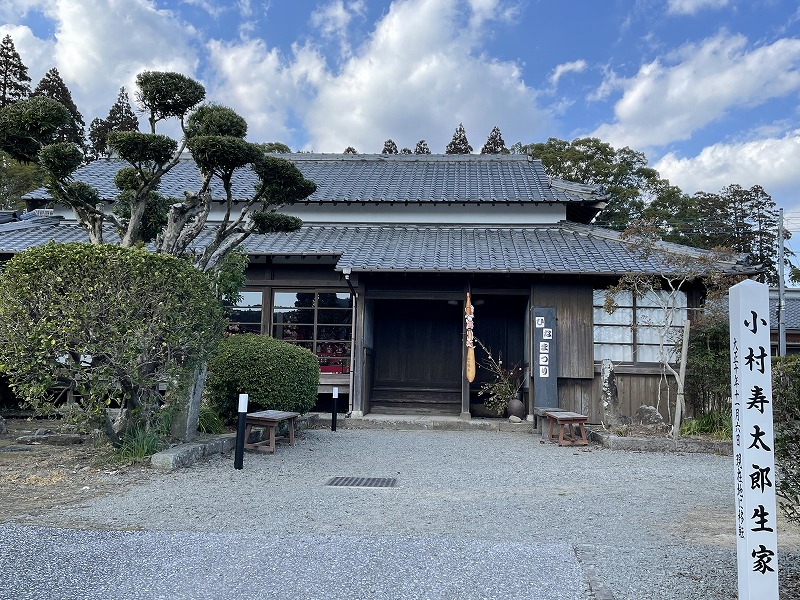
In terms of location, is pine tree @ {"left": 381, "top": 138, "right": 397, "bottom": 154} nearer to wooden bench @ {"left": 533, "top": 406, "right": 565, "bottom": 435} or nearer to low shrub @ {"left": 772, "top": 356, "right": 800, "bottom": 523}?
wooden bench @ {"left": 533, "top": 406, "right": 565, "bottom": 435}

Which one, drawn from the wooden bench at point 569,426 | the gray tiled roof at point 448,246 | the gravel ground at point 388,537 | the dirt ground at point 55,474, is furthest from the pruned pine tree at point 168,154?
the wooden bench at point 569,426

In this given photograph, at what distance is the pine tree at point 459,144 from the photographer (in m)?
31.2

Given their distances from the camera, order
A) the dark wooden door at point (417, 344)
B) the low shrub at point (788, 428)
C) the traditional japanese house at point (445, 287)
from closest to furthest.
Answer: the low shrub at point (788, 428) < the traditional japanese house at point (445, 287) < the dark wooden door at point (417, 344)

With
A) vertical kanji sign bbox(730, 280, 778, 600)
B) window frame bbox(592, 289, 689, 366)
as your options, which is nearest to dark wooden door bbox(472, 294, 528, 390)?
window frame bbox(592, 289, 689, 366)

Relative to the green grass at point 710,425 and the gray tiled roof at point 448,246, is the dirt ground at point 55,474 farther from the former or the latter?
the green grass at point 710,425

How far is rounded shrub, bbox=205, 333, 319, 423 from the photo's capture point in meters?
9.23

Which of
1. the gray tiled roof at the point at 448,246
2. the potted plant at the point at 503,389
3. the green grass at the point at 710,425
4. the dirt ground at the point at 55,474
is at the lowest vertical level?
the dirt ground at the point at 55,474

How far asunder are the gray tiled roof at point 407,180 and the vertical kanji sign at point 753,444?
1125 centimetres

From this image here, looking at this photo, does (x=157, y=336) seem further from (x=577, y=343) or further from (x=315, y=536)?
(x=577, y=343)

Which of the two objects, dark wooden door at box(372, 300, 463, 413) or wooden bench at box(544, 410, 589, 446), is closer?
wooden bench at box(544, 410, 589, 446)

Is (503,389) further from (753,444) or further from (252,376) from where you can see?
(753,444)

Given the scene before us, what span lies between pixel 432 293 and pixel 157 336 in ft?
21.5

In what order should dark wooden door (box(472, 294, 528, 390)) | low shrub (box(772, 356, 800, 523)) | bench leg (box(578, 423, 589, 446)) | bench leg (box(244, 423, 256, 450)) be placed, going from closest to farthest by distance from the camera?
low shrub (box(772, 356, 800, 523))
bench leg (box(244, 423, 256, 450))
bench leg (box(578, 423, 589, 446))
dark wooden door (box(472, 294, 528, 390))

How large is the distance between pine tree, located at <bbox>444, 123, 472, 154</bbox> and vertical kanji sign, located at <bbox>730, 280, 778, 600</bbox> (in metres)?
28.5
